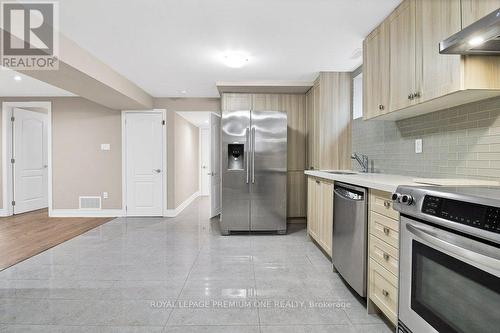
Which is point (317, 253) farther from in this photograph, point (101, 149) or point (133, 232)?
point (101, 149)

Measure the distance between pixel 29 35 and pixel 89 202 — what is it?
366 cm

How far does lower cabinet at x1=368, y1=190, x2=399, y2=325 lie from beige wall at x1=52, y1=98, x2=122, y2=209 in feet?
15.8

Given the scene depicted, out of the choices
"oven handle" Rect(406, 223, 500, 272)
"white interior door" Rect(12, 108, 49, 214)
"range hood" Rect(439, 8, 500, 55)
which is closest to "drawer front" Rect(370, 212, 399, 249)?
"oven handle" Rect(406, 223, 500, 272)

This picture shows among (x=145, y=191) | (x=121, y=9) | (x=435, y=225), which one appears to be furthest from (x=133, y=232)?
(x=435, y=225)

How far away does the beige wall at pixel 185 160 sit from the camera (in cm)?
547

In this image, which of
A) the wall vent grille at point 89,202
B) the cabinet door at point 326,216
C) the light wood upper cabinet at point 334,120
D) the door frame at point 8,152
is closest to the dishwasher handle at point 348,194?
the cabinet door at point 326,216

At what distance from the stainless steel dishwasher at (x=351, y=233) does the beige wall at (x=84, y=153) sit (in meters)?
4.40

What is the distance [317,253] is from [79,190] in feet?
15.4

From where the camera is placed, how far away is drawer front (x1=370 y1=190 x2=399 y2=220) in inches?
63.6

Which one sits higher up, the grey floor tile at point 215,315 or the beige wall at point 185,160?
the beige wall at point 185,160

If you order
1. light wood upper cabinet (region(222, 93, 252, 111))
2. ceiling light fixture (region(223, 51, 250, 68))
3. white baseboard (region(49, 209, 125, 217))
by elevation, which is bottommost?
white baseboard (region(49, 209, 125, 217))

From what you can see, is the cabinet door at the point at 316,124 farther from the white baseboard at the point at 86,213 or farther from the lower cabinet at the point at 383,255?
the white baseboard at the point at 86,213

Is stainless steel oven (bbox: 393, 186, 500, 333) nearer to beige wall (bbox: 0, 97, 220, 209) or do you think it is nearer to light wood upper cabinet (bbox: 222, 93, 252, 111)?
light wood upper cabinet (bbox: 222, 93, 252, 111)

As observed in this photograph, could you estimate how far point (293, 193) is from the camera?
4.67 m
